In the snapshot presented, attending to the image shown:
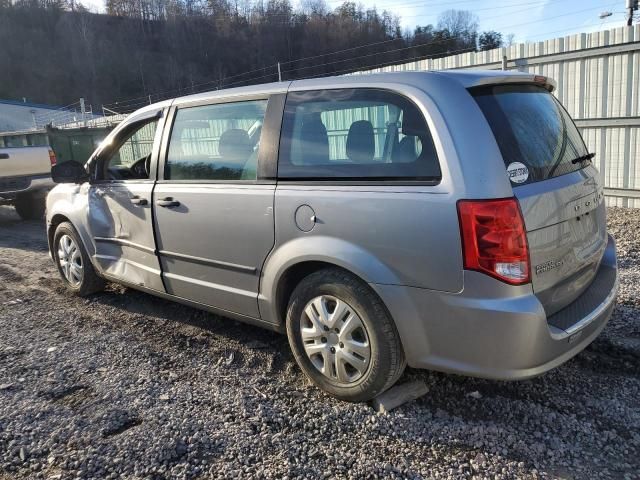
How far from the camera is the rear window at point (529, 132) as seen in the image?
2.60 m

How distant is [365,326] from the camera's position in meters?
2.84

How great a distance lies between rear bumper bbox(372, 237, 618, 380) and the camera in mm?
2447

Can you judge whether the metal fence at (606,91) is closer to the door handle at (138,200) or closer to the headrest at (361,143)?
the headrest at (361,143)

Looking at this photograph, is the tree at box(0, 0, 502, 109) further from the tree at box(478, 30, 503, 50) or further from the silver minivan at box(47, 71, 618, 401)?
the silver minivan at box(47, 71, 618, 401)

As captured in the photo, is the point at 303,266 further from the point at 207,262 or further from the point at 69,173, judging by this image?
the point at 69,173

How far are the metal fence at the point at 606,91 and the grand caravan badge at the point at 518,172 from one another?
6160 millimetres

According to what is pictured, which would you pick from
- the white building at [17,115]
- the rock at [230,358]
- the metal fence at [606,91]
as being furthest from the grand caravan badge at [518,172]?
the white building at [17,115]

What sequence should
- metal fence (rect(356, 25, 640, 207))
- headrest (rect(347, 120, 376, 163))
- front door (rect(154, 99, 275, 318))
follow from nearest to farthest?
1. headrest (rect(347, 120, 376, 163))
2. front door (rect(154, 99, 275, 318))
3. metal fence (rect(356, 25, 640, 207))

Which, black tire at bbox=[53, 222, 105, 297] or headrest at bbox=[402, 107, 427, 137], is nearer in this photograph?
headrest at bbox=[402, 107, 427, 137]

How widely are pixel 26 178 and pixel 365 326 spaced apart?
929 cm

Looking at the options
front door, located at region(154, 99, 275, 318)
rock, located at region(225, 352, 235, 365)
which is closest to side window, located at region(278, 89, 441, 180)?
front door, located at region(154, 99, 275, 318)

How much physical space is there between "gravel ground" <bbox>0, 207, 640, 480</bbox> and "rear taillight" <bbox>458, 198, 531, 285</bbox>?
2.93 ft

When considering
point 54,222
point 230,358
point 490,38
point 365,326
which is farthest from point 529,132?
point 490,38

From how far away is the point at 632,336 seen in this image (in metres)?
3.67
